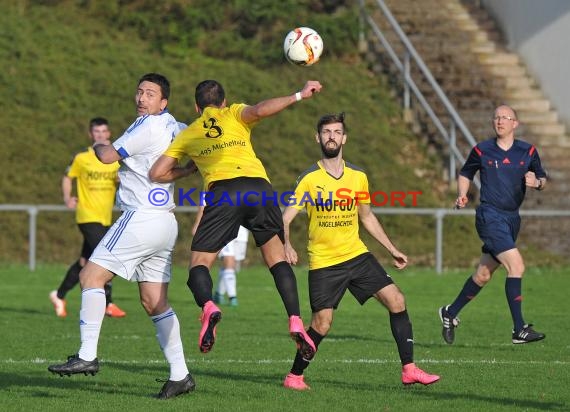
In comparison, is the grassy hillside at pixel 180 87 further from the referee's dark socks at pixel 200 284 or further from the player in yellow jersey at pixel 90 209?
the referee's dark socks at pixel 200 284

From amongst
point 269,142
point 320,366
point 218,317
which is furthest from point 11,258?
point 218,317

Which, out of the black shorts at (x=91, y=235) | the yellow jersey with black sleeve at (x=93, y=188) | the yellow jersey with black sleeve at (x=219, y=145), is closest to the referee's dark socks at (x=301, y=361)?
the yellow jersey with black sleeve at (x=219, y=145)

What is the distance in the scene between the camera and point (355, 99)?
28219mm

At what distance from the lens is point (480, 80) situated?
29.0 m

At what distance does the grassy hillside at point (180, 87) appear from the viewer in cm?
2497

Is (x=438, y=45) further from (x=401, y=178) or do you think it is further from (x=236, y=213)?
(x=236, y=213)

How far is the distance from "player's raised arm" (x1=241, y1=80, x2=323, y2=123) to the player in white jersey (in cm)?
58

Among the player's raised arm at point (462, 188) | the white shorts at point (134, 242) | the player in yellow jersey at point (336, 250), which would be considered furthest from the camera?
the player's raised arm at point (462, 188)

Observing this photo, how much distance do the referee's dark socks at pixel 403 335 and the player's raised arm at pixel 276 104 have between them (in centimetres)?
185

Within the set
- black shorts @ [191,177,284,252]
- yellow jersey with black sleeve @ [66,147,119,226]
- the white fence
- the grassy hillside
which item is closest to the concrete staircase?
the grassy hillside

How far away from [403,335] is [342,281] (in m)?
0.61

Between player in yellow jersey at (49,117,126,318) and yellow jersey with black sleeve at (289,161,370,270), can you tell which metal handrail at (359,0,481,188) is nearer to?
player in yellow jersey at (49,117,126,318)

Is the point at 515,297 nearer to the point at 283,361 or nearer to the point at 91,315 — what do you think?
the point at 283,361

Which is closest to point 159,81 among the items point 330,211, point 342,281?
point 330,211
